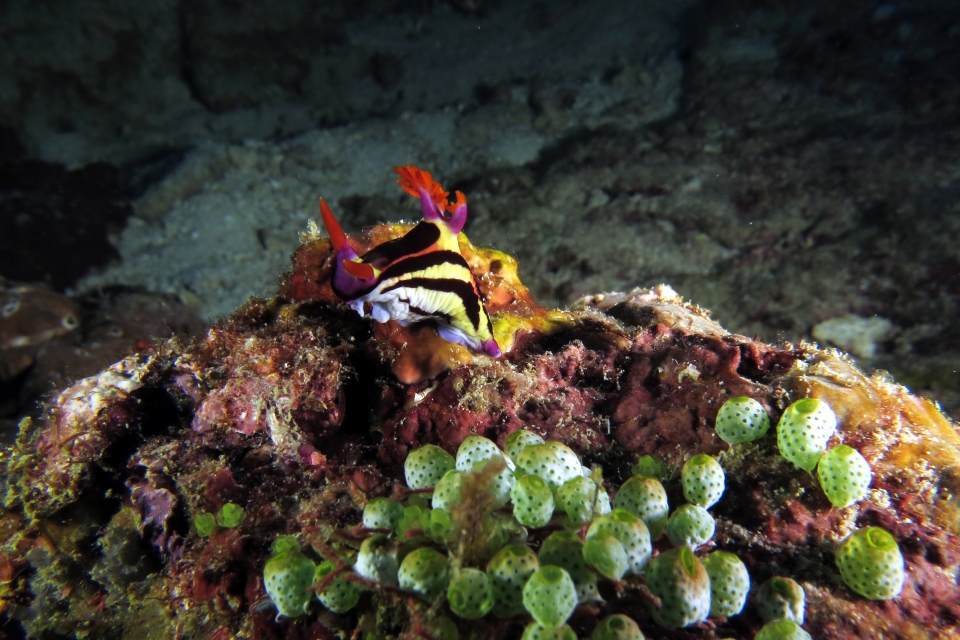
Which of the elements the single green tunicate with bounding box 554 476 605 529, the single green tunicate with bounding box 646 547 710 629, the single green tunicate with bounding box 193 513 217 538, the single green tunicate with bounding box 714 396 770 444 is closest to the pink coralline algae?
the single green tunicate with bounding box 193 513 217 538

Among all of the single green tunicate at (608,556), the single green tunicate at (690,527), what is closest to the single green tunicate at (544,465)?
the single green tunicate at (608,556)

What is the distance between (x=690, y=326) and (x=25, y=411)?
8.48 meters

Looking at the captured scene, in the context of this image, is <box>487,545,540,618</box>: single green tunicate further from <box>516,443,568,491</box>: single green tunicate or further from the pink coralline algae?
the pink coralline algae

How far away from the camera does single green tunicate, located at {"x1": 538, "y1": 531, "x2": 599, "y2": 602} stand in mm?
1216

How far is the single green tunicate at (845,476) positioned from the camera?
153cm

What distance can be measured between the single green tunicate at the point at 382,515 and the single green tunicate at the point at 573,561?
497mm

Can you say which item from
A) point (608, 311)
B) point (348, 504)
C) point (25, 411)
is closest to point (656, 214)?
Result: point (608, 311)

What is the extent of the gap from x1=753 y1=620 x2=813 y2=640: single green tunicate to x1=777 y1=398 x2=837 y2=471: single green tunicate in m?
0.60

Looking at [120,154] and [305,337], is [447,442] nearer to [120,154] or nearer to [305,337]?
[305,337]

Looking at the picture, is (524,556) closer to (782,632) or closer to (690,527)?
(690,527)

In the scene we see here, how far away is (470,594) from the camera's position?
1.16 meters

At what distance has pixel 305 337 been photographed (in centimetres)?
218

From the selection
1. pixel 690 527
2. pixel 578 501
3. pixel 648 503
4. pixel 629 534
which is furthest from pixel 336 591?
pixel 690 527

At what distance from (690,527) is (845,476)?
2.03ft
